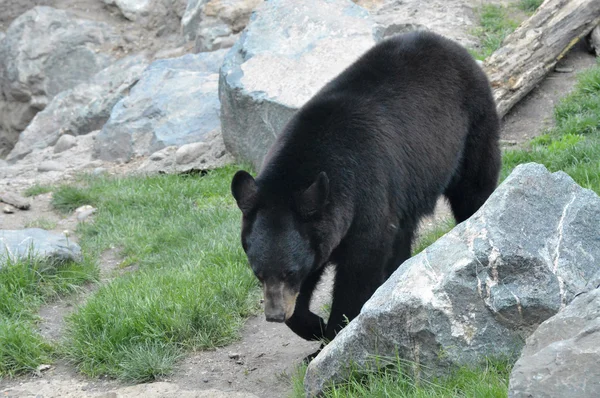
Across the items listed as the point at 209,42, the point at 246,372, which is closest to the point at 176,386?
the point at 246,372

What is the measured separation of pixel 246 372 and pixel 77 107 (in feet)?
32.9

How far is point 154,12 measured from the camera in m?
16.8

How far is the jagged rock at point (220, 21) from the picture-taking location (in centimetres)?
1398

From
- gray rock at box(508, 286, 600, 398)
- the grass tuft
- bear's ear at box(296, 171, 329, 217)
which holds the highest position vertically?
gray rock at box(508, 286, 600, 398)

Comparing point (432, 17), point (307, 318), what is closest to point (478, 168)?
point (307, 318)

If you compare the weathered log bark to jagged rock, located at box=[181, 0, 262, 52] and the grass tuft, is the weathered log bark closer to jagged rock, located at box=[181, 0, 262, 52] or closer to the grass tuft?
the grass tuft

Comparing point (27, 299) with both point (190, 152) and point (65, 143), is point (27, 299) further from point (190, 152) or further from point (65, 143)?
point (65, 143)

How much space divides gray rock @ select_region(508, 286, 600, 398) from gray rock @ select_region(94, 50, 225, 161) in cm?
822

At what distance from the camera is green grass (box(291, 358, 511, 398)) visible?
153 inches

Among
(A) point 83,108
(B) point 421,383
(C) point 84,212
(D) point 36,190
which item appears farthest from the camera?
(A) point 83,108

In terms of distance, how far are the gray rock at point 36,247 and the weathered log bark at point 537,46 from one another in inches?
187

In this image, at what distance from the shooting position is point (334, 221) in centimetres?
510

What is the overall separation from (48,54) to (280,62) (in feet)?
27.1

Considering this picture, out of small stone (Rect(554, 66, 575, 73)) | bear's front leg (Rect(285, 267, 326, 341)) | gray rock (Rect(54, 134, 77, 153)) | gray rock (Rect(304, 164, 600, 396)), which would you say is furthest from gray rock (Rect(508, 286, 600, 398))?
gray rock (Rect(54, 134, 77, 153))
